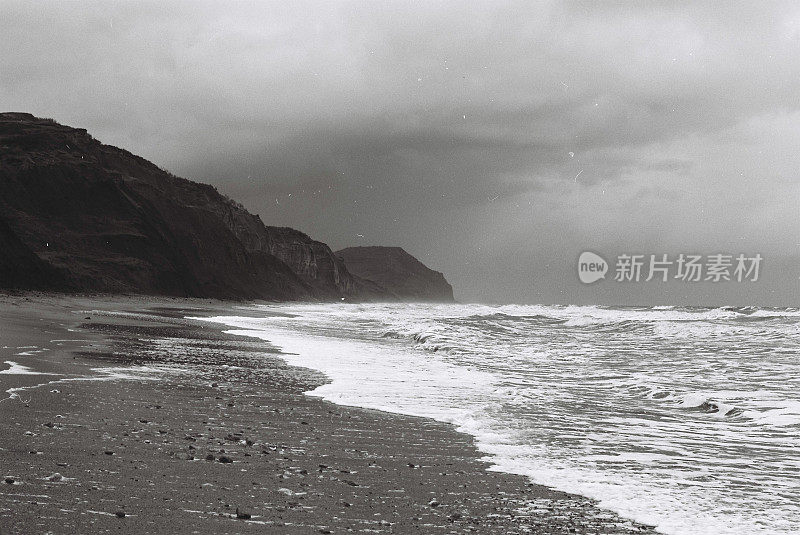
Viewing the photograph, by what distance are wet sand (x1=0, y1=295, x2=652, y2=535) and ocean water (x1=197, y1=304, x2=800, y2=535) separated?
588 mm

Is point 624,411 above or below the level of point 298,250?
below

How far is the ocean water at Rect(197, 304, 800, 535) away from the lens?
5223 mm

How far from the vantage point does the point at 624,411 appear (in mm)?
9586

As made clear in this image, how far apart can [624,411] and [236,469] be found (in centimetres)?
613

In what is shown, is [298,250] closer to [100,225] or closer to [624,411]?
[100,225]

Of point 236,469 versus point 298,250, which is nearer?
point 236,469

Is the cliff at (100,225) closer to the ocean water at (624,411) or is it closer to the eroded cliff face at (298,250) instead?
the eroded cliff face at (298,250)

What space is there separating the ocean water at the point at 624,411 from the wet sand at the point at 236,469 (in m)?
0.59

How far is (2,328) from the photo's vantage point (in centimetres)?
1586

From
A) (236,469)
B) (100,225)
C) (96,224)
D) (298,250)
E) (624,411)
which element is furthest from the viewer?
(298,250)

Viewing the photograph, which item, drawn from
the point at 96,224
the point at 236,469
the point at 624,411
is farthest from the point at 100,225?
the point at 236,469

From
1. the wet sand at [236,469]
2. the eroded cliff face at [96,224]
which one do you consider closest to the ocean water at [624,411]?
the wet sand at [236,469]

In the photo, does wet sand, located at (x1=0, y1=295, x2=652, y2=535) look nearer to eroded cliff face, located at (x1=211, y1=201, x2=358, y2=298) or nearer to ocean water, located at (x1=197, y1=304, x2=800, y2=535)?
ocean water, located at (x1=197, y1=304, x2=800, y2=535)

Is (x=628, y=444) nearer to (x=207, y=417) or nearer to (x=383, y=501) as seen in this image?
(x=383, y=501)
